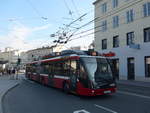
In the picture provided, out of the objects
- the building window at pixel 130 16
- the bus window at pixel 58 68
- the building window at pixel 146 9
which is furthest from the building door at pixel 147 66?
the bus window at pixel 58 68

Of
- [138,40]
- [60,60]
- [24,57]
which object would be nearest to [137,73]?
[138,40]

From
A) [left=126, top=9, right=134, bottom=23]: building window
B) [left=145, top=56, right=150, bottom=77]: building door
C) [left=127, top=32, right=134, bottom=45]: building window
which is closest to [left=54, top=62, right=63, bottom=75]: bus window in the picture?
[left=145, top=56, right=150, bottom=77]: building door

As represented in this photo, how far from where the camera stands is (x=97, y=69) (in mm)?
11273

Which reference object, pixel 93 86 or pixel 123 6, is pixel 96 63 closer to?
pixel 93 86

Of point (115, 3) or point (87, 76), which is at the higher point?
point (115, 3)

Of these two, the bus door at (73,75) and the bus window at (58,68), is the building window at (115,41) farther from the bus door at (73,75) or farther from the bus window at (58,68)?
the bus door at (73,75)

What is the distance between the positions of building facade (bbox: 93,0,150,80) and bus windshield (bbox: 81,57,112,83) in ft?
36.7

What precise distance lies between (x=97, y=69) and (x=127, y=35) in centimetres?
1885

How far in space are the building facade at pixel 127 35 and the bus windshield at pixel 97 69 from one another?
11.2 meters

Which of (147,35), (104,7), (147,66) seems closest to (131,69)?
(147,66)

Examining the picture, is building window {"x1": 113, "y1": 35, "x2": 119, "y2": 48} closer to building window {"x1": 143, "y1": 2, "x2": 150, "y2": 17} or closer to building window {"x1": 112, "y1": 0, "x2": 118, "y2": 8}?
building window {"x1": 112, "y1": 0, "x2": 118, "y2": 8}

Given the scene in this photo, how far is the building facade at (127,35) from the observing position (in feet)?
83.7

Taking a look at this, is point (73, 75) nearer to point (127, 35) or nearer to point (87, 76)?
point (87, 76)

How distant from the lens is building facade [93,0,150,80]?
25500 mm
